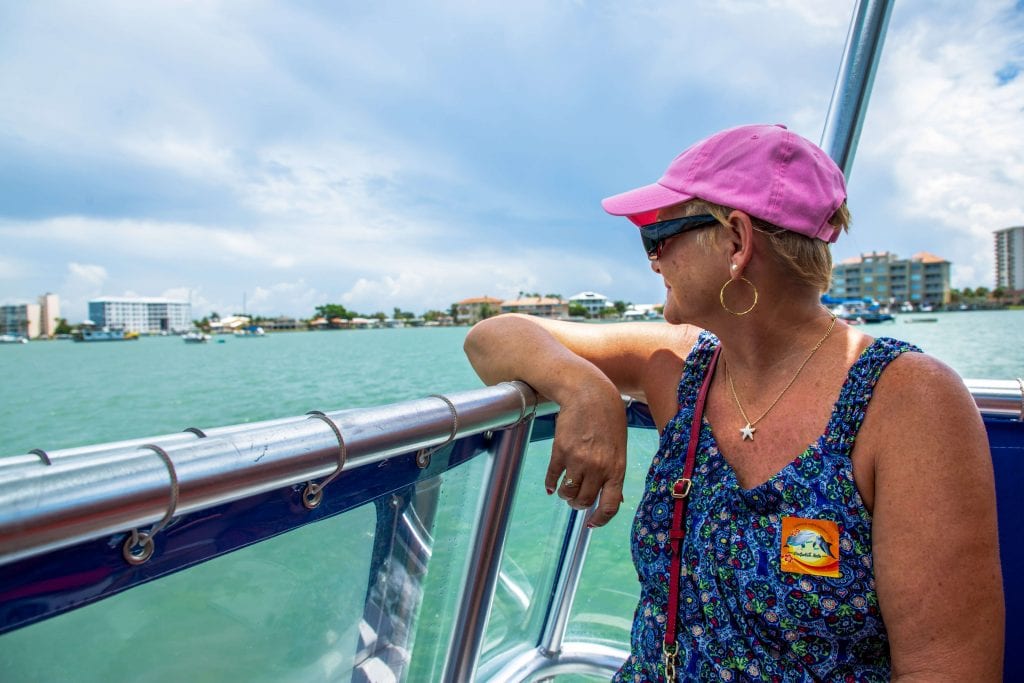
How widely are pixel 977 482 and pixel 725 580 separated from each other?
0.36 m

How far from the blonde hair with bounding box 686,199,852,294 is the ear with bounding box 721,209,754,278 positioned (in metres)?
0.01

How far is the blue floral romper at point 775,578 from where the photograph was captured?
89 cm

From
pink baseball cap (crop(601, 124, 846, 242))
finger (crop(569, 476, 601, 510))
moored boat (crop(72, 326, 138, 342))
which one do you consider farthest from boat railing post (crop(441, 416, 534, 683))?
moored boat (crop(72, 326, 138, 342))

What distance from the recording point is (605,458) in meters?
1.08

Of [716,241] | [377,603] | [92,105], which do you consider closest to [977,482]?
[716,241]

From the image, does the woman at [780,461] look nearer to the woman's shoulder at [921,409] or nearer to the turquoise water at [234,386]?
the woman's shoulder at [921,409]

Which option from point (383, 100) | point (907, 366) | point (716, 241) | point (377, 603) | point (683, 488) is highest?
point (383, 100)

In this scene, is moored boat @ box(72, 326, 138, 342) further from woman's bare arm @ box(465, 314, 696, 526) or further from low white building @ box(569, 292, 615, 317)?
woman's bare arm @ box(465, 314, 696, 526)

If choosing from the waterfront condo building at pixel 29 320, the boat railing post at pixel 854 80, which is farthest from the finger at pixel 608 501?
the waterfront condo building at pixel 29 320

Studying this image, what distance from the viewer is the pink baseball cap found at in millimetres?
1006

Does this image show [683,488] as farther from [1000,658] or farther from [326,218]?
[326,218]

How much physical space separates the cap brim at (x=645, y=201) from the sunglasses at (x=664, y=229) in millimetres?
17

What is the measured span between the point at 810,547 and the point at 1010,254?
17.3 metres

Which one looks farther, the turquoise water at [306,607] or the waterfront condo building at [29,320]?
the waterfront condo building at [29,320]
